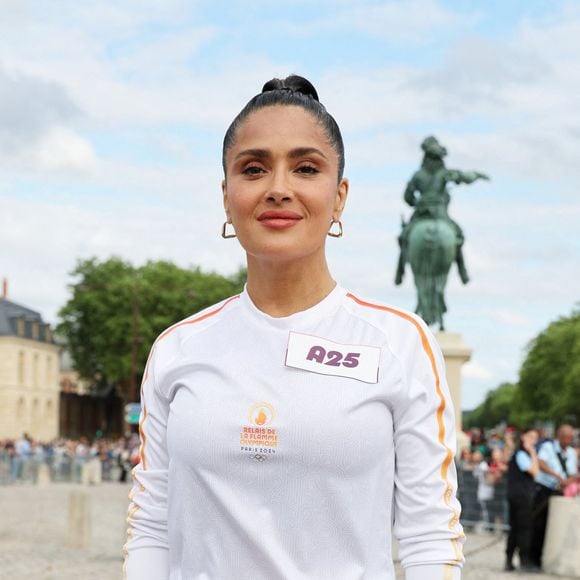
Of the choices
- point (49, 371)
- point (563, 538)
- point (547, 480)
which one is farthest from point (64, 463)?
point (49, 371)

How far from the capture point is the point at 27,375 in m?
97.4

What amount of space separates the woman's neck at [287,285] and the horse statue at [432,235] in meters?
20.3

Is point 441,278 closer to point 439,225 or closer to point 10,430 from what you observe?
point 439,225

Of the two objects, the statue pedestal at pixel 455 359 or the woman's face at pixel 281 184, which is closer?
the woman's face at pixel 281 184

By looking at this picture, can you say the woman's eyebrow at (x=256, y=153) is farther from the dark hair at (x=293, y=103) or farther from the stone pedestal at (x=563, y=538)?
the stone pedestal at (x=563, y=538)

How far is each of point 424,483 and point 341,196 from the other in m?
0.66

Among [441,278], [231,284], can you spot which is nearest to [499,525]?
[441,278]

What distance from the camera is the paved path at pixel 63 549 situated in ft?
48.8

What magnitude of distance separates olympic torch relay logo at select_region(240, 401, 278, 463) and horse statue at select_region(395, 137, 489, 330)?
20.6 m

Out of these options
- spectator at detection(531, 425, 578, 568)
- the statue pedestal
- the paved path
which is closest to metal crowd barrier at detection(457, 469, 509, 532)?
the paved path

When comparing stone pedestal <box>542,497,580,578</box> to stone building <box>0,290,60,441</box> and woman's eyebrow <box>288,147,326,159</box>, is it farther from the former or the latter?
stone building <box>0,290,60,441</box>

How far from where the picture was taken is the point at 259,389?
264cm

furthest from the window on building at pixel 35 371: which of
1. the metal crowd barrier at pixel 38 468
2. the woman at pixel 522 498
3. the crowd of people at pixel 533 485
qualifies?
the woman at pixel 522 498

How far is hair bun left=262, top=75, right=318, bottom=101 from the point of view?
283 centimetres
